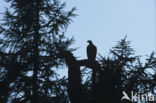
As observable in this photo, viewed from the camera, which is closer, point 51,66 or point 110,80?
point 110,80

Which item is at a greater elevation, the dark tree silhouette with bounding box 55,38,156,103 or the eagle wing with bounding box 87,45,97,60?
the eagle wing with bounding box 87,45,97,60

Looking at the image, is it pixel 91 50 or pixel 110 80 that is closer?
pixel 110 80

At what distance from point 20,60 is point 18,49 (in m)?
0.81

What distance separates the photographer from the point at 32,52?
37.1 feet

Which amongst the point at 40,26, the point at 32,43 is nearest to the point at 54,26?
the point at 40,26

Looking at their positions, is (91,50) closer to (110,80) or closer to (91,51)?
(91,51)

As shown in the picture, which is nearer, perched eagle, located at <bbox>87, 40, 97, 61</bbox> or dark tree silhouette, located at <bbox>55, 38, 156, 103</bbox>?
dark tree silhouette, located at <bbox>55, 38, 156, 103</bbox>

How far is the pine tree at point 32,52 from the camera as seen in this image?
1065 cm

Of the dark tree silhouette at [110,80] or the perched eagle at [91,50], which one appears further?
the perched eagle at [91,50]

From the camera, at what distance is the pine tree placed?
10.6 m

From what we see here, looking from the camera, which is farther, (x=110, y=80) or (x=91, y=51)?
(x=91, y=51)

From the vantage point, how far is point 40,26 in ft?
39.2

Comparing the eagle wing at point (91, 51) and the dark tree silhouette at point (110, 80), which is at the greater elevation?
the eagle wing at point (91, 51)

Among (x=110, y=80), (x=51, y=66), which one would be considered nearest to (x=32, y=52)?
(x=51, y=66)
